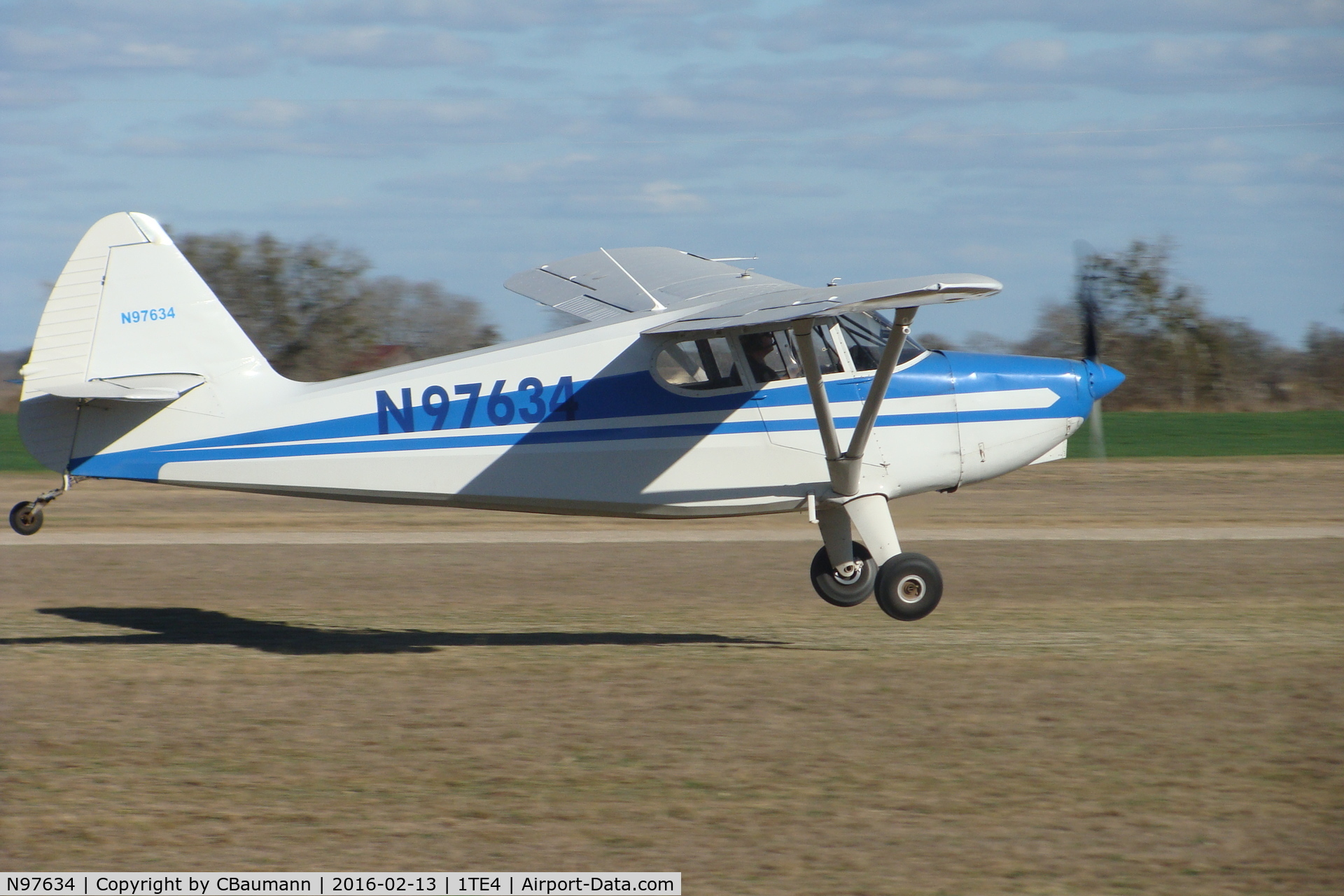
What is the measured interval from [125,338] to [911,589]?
6.27 meters

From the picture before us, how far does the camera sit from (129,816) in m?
6.00

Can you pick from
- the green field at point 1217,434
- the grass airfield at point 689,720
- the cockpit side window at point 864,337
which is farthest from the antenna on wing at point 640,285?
the green field at point 1217,434

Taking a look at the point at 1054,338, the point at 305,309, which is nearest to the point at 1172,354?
the point at 1054,338

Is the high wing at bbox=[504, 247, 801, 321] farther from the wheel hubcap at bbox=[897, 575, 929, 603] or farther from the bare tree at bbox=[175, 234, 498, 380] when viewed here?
the bare tree at bbox=[175, 234, 498, 380]

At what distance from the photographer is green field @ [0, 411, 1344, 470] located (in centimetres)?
2770

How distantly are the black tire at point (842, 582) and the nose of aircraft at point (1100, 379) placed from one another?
2.33 meters

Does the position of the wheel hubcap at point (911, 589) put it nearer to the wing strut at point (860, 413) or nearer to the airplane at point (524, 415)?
the airplane at point (524, 415)

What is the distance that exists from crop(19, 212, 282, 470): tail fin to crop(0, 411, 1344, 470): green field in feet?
60.1

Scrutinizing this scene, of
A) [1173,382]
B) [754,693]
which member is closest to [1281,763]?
[754,693]

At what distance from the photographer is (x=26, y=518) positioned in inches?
402

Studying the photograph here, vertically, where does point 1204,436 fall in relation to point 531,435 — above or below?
below

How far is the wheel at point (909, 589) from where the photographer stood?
9.70 metres

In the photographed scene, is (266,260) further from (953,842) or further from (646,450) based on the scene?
(953,842)

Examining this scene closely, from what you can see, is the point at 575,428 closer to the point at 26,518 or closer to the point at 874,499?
the point at 874,499
